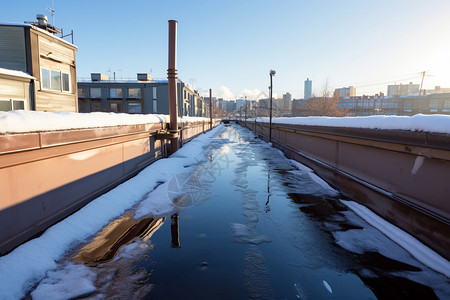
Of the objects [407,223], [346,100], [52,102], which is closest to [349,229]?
[407,223]

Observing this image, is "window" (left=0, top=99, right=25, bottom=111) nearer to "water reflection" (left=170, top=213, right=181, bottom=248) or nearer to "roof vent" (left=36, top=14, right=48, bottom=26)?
"roof vent" (left=36, top=14, right=48, bottom=26)

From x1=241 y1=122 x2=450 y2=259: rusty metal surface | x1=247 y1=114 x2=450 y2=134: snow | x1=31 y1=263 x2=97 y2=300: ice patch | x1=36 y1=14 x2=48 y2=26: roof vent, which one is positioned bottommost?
x1=31 y1=263 x2=97 y2=300: ice patch

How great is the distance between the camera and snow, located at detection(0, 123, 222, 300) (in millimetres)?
3066

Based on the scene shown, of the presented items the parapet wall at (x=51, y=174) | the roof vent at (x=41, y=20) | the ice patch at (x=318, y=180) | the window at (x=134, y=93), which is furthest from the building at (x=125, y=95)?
the parapet wall at (x=51, y=174)

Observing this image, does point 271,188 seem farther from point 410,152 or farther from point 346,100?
point 346,100

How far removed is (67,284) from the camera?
3141 millimetres

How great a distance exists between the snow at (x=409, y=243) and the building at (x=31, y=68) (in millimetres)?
19720

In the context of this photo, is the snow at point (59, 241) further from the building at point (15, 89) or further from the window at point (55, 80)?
the window at point (55, 80)

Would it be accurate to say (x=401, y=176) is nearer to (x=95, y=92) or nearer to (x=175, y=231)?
(x=175, y=231)

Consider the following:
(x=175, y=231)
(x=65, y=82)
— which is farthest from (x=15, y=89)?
(x=175, y=231)

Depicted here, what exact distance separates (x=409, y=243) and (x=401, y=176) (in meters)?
1.33

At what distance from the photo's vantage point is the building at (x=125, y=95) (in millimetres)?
58469

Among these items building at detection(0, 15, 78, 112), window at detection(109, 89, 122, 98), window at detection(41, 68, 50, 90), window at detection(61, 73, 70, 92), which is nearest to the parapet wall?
building at detection(0, 15, 78, 112)

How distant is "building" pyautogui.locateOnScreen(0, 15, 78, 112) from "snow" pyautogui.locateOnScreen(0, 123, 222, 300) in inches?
554
